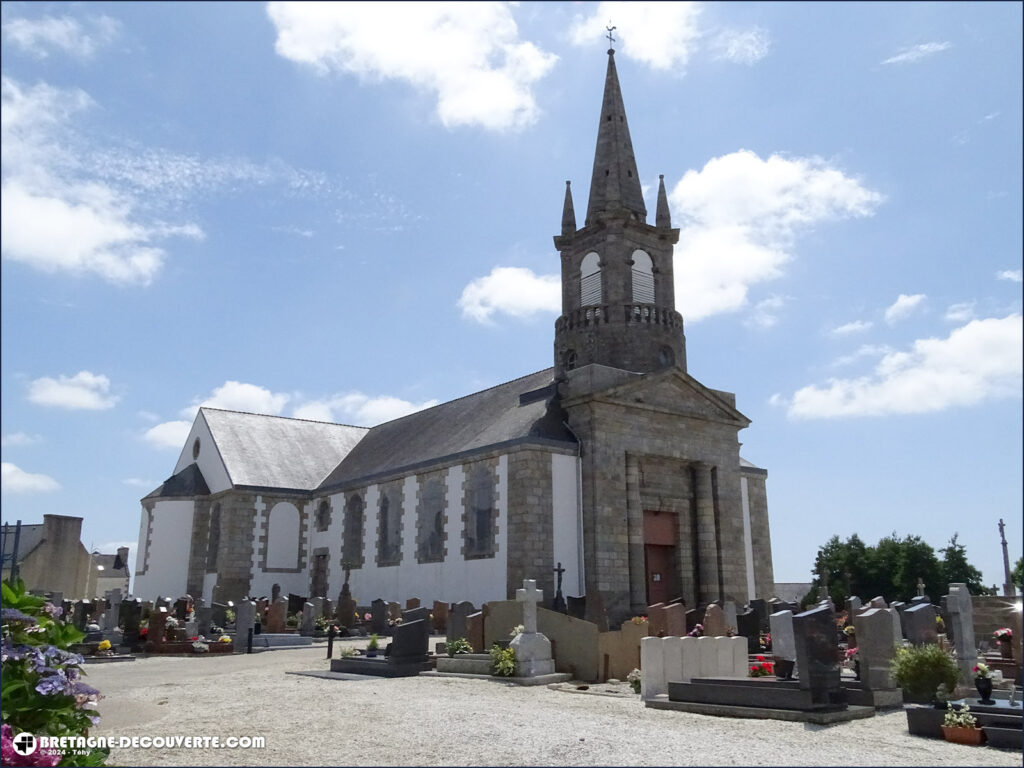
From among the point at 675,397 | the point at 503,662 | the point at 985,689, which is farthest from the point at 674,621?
the point at 675,397

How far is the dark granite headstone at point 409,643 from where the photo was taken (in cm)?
1516

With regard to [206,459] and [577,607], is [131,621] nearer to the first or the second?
[577,607]

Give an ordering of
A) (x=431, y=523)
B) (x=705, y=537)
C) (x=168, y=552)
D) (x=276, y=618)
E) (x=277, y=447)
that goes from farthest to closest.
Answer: (x=277, y=447) → (x=168, y=552) → (x=431, y=523) → (x=705, y=537) → (x=276, y=618)

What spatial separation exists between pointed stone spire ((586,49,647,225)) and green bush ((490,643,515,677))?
18.6 metres

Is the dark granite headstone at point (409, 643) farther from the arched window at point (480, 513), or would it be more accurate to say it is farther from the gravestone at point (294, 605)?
the gravestone at point (294, 605)

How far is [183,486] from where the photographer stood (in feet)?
116

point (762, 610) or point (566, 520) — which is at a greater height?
point (566, 520)

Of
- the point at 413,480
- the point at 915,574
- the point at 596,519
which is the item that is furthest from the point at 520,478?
the point at 915,574

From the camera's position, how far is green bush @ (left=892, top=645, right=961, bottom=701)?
9750 millimetres

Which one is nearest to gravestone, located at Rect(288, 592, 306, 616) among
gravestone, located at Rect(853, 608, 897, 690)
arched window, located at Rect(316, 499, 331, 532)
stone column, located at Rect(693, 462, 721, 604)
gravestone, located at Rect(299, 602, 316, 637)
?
gravestone, located at Rect(299, 602, 316, 637)

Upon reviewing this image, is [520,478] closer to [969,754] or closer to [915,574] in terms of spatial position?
[969,754]

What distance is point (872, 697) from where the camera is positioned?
1078cm

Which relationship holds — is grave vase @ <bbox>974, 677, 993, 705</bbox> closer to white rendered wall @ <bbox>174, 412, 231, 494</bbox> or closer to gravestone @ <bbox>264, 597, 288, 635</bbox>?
gravestone @ <bbox>264, 597, 288, 635</bbox>

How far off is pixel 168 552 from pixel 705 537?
21887 millimetres
